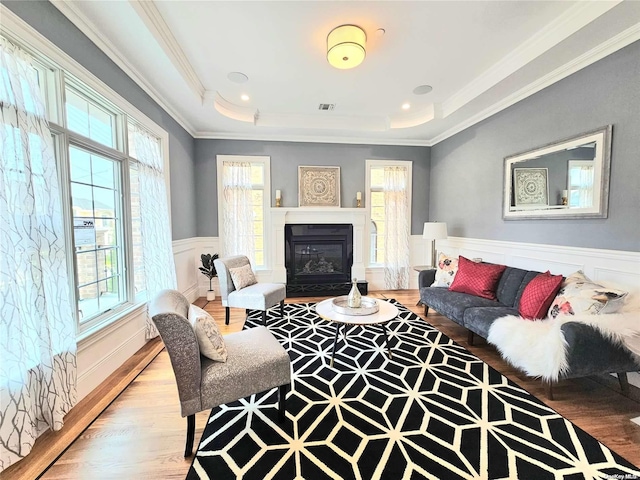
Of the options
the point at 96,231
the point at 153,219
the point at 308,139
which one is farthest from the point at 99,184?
the point at 308,139

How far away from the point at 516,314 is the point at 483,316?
0.34 meters

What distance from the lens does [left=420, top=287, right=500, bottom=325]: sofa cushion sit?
9.79 ft

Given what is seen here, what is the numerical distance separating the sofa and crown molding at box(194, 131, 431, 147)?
258cm

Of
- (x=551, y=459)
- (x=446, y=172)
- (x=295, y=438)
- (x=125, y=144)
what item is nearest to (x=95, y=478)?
(x=295, y=438)

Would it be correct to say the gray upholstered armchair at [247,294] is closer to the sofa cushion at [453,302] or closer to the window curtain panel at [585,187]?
the sofa cushion at [453,302]

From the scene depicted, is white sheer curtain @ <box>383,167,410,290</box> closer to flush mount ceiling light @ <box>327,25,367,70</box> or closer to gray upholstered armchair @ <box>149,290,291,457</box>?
flush mount ceiling light @ <box>327,25,367,70</box>

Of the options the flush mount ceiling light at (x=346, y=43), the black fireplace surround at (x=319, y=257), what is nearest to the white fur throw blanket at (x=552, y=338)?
the flush mount ceiling light at (x=346, y=43)

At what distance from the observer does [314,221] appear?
5.02 meters

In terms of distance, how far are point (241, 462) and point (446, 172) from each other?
4884mm

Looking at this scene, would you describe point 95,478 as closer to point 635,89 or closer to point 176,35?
point 176,35

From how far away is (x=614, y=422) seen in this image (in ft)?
6.00

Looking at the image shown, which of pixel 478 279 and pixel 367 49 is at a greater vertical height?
pixel 367 49

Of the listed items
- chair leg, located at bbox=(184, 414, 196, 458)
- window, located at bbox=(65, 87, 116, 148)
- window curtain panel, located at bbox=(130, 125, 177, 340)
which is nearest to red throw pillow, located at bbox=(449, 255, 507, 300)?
chair leg, located at bbox=(184, 414, 196, 458)

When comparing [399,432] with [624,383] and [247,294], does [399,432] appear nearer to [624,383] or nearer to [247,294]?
[624,383]
